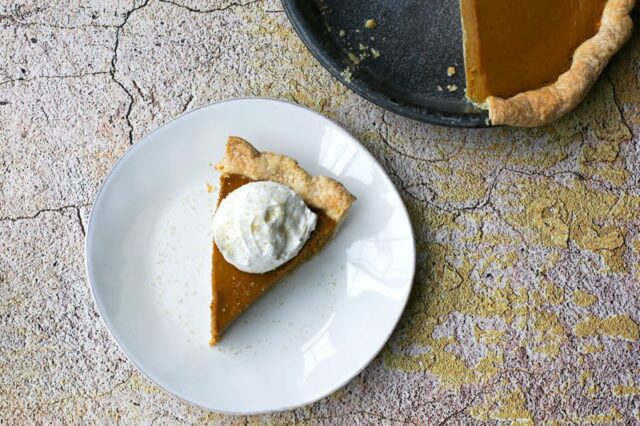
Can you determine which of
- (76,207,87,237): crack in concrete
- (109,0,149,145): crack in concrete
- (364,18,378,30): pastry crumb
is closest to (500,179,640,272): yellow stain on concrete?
(364,18,378,30): pastry crumb

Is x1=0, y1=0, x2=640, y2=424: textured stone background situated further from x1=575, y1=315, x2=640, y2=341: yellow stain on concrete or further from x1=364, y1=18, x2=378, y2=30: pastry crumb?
x1=364, y1=18, x2=378, y2=30: pastry crumb

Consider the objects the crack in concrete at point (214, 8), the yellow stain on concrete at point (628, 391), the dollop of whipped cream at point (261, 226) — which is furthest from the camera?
the crack in concrete at point (214, 8)

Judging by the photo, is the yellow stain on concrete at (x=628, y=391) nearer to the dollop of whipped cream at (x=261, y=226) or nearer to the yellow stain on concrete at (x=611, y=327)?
the yellow stain on concrete at (x=611, y=327)

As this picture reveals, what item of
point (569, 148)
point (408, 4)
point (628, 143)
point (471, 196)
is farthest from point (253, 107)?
point (628, 143)

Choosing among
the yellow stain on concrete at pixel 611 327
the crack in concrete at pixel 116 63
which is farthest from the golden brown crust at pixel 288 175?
the yellow stain on concrete at pixel 611 327

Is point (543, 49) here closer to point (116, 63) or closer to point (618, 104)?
point (618, 104)

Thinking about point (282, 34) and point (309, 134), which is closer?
point (309, 134)

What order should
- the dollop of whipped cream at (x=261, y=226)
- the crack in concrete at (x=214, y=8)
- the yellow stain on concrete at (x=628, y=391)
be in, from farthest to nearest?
the crack in concrete at (x=214, y=8) < the yellow stain on concrete at (x=628, y=391) < the dollop of whipped cream at (x=261, y=226)

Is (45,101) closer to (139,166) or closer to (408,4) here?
(139,166)

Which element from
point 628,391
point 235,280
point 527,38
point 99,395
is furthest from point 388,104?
point 99,395
